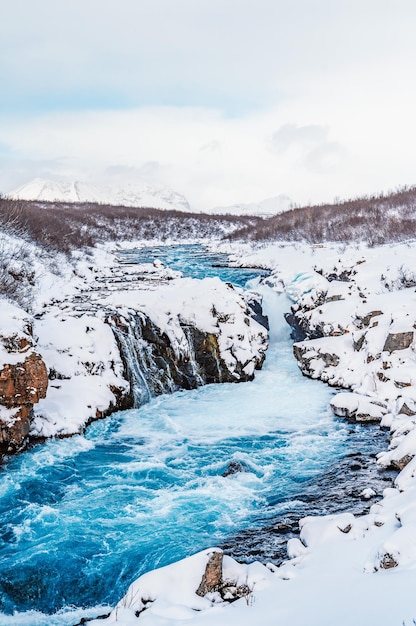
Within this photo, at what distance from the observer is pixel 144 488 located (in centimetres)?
867

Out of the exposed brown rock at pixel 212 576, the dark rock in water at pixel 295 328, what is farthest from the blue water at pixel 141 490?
the dark rock in water at pixel 295 328

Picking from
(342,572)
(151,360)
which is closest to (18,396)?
(151,360)

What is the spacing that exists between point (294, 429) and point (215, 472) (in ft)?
9.73

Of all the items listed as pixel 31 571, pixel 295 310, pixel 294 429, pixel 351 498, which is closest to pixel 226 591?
pixel 31 571

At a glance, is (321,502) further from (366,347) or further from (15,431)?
(366,347)

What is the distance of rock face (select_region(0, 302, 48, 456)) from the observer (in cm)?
985

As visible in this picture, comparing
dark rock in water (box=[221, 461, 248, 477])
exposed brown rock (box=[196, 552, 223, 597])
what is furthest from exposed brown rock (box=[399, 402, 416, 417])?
exposed brown rock (box=[196, 552, 223, 597])

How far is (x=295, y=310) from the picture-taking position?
66.1 feet

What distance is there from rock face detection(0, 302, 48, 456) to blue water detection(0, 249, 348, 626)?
49 cm

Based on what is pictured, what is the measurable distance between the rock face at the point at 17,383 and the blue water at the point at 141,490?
49 centimetres

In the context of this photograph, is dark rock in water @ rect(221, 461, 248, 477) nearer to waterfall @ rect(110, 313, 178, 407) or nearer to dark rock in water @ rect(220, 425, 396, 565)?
dark rock in water @ rect(220, 425, 396, 565)

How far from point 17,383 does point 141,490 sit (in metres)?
3.73

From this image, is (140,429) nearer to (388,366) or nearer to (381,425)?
(381,425)

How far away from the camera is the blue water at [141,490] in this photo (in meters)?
6.29
